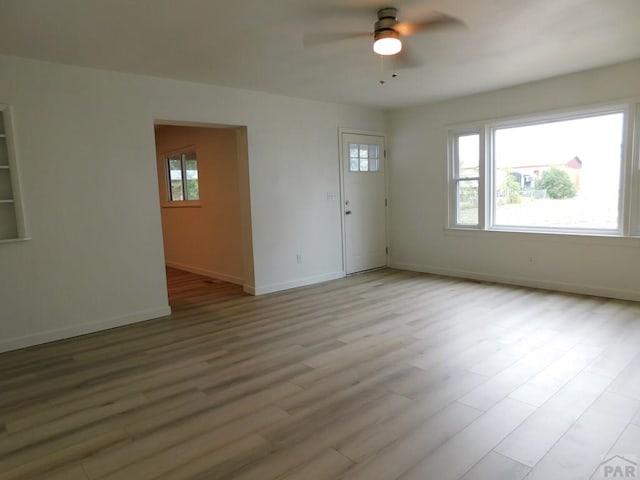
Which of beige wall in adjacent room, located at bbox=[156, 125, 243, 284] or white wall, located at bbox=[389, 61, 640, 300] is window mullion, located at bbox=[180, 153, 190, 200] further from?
white wall, located at bbox=[389, 61, 640, 300]

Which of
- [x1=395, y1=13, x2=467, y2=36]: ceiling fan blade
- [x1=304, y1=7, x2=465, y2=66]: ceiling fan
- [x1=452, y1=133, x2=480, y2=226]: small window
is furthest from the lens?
[x1=452, y1=133, x2=480, y2=226]: small window

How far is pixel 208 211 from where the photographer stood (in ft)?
21.3

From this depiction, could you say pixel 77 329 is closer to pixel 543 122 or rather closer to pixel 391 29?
pixel 391 29

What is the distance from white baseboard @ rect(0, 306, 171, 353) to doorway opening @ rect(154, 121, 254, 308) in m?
0.51

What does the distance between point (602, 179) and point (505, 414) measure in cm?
361

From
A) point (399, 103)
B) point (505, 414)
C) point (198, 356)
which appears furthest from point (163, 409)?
point (399, 103)

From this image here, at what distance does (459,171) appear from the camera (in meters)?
5.94

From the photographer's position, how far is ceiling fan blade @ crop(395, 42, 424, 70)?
358cm

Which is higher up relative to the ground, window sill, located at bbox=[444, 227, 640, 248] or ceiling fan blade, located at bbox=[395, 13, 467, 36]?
ceiling fan blade, located at bbox=[395, 13, 467, 36]

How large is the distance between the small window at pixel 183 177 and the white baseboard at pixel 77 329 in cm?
275

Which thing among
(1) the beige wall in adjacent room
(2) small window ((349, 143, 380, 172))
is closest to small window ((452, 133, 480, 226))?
(2) small window ((349, 143, 380, 172))

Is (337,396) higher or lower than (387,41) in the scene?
lower

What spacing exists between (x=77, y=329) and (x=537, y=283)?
5253mm

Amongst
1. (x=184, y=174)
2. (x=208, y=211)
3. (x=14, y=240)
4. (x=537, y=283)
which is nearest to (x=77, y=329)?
(x=14, y=240)
